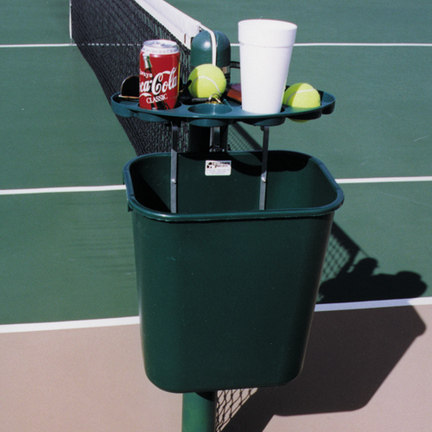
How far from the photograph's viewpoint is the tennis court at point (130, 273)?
3520 mm

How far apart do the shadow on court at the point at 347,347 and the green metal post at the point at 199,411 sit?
15.1 inches

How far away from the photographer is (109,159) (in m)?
6.73

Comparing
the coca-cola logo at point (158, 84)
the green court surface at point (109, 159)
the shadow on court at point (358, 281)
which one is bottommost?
the green court surface at point (109, 159)

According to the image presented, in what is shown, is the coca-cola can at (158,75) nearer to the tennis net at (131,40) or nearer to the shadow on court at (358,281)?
the tennis net at (131,40)

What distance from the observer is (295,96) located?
102 inches

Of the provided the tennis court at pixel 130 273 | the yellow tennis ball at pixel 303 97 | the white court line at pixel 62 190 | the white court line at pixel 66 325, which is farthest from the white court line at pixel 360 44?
the yellow tennis ball at pixel 303 97

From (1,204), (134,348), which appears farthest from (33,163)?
(134,348)

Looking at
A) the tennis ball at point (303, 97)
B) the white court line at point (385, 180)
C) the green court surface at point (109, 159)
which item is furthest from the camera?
the white court line at point (385, 180)

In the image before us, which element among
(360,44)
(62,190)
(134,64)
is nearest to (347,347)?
(62,190)

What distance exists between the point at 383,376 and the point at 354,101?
18.9 feet

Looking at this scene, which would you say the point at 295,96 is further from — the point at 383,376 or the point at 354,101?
the point at 354,101

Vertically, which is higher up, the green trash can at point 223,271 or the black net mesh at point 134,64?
the green trash can at point 223,271

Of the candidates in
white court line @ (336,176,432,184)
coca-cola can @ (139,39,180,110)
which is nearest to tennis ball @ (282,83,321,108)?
coca-cola can @ (139,39,180,110)

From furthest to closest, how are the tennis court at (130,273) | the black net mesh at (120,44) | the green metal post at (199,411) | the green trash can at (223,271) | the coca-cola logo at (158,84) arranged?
the black net mesh at (120,44)
the tennis court at (130,273)
the green metal post at (199,411)
the coca-cola logo at (158,84)
the green trash can at (223,271)
